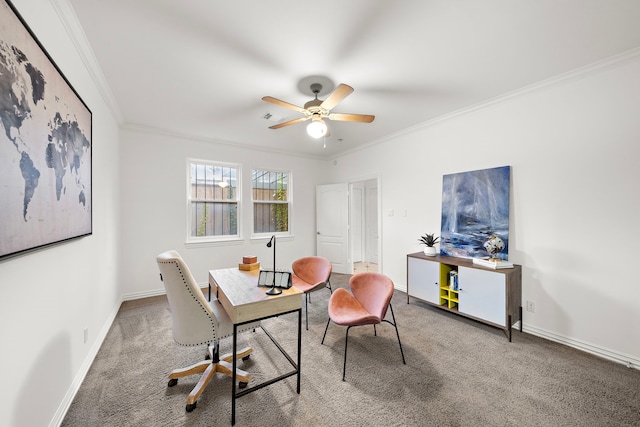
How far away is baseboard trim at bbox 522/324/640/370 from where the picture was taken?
2189 mm

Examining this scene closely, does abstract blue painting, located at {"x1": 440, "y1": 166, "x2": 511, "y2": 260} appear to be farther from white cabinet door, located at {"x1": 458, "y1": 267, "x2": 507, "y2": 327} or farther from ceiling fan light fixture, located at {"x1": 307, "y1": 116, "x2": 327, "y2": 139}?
ceiling fan light fixture, located at {"x1": 307, "y1": 116, "x2": 327, "y2": 139}

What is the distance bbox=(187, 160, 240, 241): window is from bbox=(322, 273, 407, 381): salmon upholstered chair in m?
2.94

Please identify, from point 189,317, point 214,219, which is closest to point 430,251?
point 189,317

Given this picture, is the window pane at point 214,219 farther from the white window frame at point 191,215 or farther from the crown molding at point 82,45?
the crown molding at point 82,45

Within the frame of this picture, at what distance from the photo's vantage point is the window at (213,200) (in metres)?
4.45

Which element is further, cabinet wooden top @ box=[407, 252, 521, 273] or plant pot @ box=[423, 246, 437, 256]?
plant pot @ box=[423, 246, 437, 256]

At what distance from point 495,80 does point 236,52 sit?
8.69 ft

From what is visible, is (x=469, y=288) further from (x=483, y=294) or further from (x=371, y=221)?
(x=371, y=221)

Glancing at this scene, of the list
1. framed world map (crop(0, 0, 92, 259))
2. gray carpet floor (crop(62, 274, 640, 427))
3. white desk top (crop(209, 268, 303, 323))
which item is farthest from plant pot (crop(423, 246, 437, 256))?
framed world map (crop(0, 0, 92, 259))

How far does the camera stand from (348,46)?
207 cm

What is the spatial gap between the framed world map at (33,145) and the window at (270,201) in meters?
3.25

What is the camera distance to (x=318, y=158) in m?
5.77

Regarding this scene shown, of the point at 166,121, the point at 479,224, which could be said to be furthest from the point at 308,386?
the point at 166,121

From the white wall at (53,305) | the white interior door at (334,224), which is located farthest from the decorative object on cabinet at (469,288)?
the white wall at (53,305)
